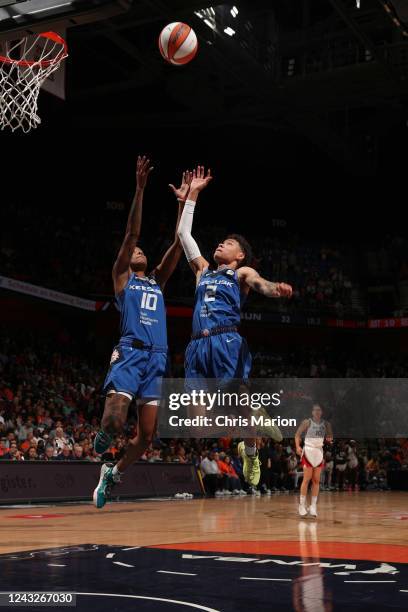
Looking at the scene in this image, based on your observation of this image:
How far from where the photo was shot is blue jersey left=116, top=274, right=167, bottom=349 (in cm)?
677

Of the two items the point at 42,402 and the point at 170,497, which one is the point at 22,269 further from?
the point at 170,497

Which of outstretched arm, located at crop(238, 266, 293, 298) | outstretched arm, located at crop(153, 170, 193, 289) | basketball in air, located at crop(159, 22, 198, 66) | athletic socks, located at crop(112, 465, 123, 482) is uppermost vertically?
basketball in air, located at crop(159, 22, 198, 66)

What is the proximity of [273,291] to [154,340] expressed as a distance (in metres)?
1.56

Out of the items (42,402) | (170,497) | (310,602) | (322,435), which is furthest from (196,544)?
(42,402)

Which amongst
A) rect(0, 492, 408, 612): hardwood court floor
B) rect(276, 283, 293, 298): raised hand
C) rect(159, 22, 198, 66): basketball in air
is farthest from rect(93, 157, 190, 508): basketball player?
rect(159, 22, 198, 66): basketball in air

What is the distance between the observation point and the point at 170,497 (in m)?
18.8

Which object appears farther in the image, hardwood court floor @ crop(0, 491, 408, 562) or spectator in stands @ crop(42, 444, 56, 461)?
spectator in stands @ crop(42, 444, 56, 461)

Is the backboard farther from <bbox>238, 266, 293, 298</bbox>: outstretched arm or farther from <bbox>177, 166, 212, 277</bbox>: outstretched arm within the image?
<bbox>238, 266, 293, 298</bbox>: outstretched arm

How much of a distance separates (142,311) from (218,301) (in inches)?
39.5

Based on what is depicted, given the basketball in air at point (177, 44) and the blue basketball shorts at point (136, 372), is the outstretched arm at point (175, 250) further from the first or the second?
the basketball in air at point (177, 44)

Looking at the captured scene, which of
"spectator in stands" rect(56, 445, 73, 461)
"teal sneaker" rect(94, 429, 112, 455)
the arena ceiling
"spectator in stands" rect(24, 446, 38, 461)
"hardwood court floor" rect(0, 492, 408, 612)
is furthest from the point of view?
the arena ceiling

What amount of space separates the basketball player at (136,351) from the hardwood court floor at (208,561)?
2.99 ft

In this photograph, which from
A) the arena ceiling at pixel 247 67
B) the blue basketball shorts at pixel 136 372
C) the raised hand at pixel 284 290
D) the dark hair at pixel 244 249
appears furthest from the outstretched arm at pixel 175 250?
the arena ceiling at pixel 247 67

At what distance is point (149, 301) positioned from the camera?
6.79 meters
